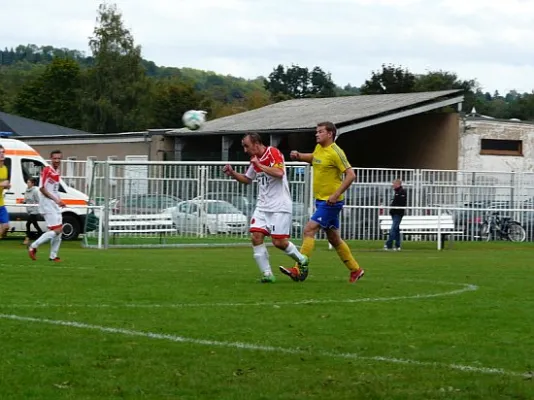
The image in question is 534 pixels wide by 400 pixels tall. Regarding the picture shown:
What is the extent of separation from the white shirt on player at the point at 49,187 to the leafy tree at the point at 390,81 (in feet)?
225

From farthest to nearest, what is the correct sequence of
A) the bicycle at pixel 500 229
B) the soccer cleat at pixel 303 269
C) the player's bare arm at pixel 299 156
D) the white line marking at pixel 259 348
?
the bicycle at pixel 500 229, the soccer cleat at pixel 303 269, the player's bare arm at pixel 299 156, the white line marking at pixel 259 348

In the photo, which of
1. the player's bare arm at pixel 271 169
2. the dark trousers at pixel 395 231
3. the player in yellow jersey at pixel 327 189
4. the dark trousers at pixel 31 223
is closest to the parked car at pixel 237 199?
the dark trousers at pixel 395 231

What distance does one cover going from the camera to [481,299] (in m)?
13.1

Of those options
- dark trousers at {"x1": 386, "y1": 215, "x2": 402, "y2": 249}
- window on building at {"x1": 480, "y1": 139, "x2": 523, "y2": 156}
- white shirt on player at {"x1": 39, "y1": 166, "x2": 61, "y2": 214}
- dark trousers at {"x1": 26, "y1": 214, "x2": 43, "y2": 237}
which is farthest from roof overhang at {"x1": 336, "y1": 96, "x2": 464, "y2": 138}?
white shirt on player at {"x1": 39, "y1": 166, "x2": 61, "y2": 214}

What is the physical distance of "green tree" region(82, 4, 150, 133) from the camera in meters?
92.4

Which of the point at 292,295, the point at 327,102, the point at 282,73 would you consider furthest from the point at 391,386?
the point at 282,73

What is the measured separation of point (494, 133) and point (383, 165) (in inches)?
206

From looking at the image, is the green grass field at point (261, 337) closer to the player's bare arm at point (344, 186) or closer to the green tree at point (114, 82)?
the player's bare arm at point (344, 186)

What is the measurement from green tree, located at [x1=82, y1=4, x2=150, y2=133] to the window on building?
143ft

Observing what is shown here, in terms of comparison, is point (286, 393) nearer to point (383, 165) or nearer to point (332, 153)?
point (332, 153)

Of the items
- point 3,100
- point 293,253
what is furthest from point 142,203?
point 3,100

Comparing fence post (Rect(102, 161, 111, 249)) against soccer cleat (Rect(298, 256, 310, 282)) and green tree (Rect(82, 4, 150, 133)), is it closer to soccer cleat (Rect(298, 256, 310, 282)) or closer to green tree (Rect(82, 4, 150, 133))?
soccer cleat (Rect(298, 256, 310, 282))

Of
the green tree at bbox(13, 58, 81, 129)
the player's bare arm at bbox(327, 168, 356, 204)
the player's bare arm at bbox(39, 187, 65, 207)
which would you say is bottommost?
the player's bare arm at bbox(39, 187, 65, 207)

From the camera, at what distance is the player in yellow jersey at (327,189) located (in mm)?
15000
